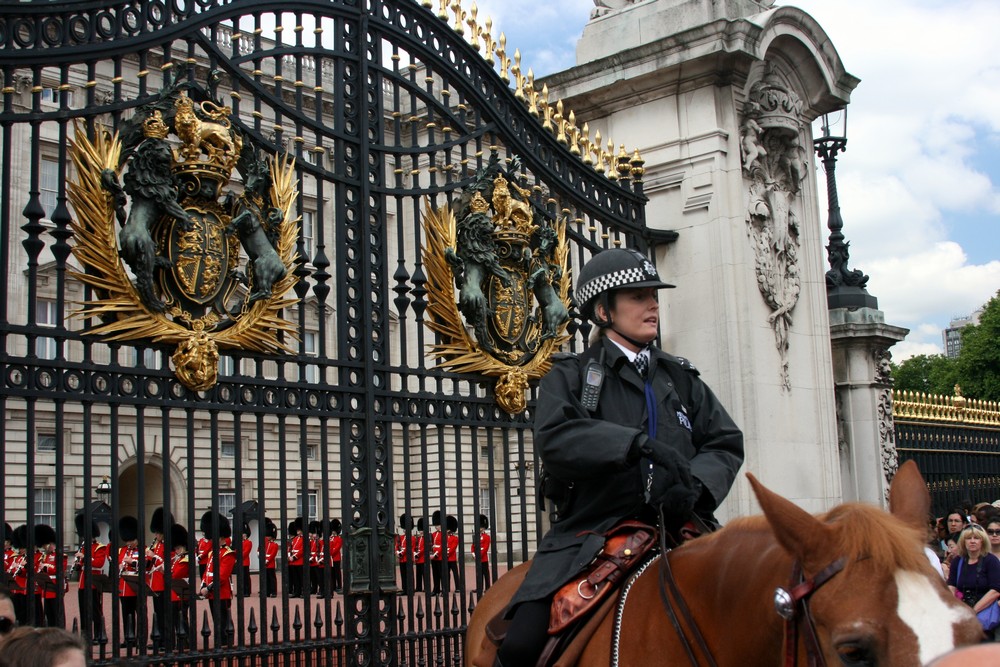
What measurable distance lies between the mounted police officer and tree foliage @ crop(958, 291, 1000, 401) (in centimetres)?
5049

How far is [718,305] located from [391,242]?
38.2 feet

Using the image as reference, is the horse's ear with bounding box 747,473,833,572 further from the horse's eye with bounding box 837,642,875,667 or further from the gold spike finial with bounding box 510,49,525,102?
the gold spike finial with bounding box 510,49,525,102

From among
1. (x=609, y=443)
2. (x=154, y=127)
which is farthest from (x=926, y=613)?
(x=154, y=127)

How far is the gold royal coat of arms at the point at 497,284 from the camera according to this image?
25.3 feet

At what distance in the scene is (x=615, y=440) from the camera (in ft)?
13.8

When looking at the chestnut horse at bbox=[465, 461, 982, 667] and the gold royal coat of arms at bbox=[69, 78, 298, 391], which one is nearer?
the chestnut horse at bbox=[465, 461, 982, 667]

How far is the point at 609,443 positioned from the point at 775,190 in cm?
666

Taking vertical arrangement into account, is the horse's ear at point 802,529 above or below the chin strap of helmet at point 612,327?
below

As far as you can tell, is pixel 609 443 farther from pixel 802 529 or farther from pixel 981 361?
pixel 981 361

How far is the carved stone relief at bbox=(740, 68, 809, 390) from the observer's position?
10.0m

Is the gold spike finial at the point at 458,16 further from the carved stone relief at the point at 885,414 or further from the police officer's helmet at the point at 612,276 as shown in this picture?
the carved stone relief at the point at 885,414

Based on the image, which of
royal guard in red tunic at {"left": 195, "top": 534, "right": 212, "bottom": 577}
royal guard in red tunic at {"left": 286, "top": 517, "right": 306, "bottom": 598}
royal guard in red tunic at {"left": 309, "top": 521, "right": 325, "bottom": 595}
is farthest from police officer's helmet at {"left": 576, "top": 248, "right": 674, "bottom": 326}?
royal guard in red tunic at {"left": 286, "top": 517, "right": 306, "bottom": 598}

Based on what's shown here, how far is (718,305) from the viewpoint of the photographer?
9.58 metres

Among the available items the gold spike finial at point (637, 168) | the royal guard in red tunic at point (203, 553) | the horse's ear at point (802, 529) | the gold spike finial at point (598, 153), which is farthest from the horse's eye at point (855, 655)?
the gold spike finial at point (637, 168)
